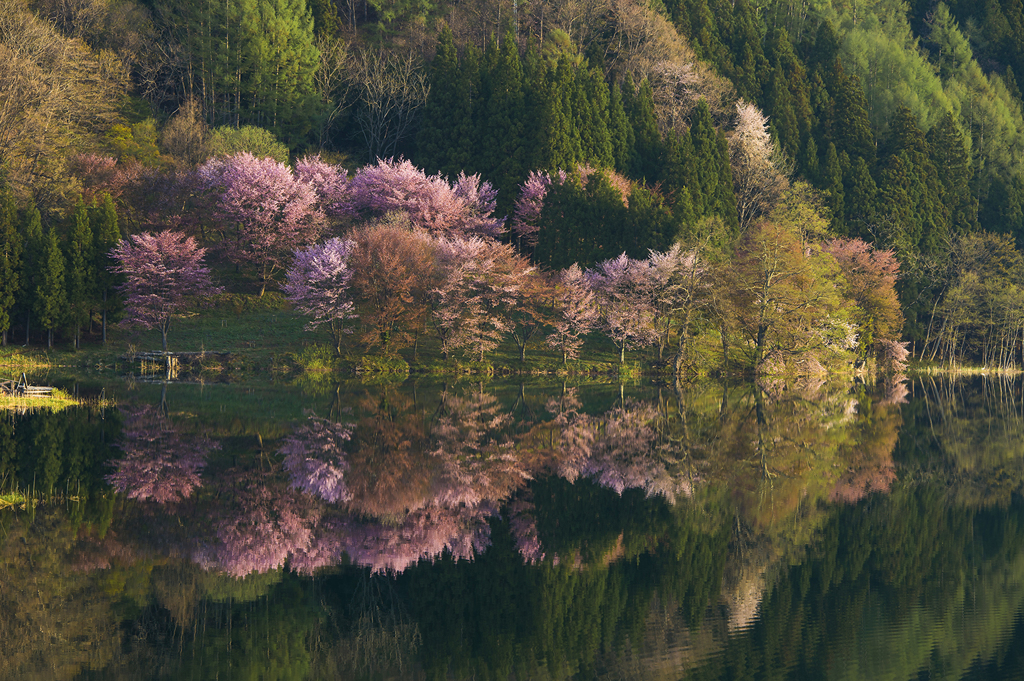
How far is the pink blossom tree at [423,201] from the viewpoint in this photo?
67.4 meters

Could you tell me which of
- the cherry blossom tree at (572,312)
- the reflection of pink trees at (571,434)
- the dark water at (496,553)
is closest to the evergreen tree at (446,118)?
the cherry blossom tree at (572,312)

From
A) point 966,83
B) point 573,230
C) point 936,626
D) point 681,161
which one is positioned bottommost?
point 936,626

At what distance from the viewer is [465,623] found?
12.5 metres

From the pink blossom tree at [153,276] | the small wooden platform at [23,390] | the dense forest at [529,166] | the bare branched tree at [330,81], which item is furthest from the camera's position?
the bare branched tree at [330,81]

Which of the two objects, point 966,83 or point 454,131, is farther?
point 966,83

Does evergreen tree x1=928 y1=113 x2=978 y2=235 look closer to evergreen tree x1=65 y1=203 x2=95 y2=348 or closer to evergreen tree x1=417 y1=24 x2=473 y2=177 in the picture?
evergreen tree x1=417 y1=24 x2=473 y2=177

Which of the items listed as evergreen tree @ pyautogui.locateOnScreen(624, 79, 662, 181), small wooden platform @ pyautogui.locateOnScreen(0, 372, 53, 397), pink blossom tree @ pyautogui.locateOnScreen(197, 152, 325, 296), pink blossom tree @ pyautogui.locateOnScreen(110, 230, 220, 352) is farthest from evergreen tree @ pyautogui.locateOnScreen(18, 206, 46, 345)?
evergreen tree @ pyautogui.locateOnScreen(624, 79, 662, 181)

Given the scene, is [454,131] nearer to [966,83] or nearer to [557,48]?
[557,48]

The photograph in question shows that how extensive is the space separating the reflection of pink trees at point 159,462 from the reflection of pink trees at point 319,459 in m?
2.07

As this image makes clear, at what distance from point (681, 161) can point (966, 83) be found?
70057 millimetres

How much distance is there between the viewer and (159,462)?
22.7 metres

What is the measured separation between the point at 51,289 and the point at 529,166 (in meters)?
34.6

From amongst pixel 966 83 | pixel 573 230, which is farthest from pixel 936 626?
pixel 966 83

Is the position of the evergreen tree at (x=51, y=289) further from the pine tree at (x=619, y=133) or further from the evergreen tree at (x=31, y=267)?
the pine tree at (x=619, y=133)
